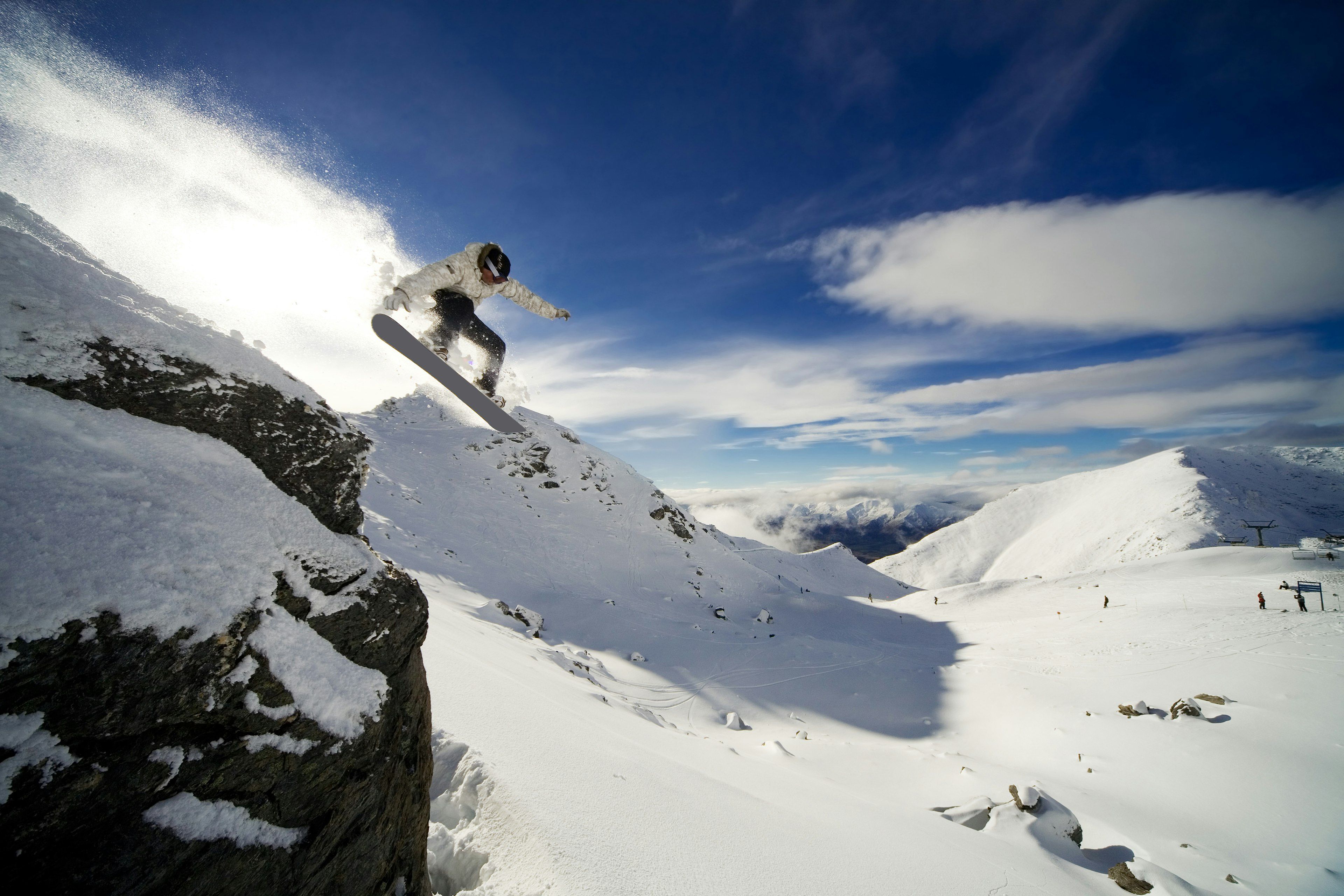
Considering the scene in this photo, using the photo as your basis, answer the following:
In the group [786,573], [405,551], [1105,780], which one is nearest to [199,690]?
[1105,780]

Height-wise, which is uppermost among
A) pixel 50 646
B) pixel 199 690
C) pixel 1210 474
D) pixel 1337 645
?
pixel 1210 474

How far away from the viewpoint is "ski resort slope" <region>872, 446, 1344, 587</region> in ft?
203

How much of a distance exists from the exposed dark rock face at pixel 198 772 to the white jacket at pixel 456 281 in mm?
5921

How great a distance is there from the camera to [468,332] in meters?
8.60

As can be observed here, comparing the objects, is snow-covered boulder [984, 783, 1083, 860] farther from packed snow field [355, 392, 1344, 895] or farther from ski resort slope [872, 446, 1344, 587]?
ski resort slope [872, 446, 1344, 587]

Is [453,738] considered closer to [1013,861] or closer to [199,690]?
[199,690]

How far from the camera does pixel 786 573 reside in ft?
135

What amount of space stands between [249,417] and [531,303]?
6.15 meters

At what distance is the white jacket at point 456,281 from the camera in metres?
7.19

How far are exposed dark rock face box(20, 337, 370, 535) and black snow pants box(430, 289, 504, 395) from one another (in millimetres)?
5206

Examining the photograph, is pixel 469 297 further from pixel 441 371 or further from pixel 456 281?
pixel 441 371

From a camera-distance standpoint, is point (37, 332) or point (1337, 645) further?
point (1337, 645)

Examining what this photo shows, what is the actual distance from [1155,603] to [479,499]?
39476 millimetres

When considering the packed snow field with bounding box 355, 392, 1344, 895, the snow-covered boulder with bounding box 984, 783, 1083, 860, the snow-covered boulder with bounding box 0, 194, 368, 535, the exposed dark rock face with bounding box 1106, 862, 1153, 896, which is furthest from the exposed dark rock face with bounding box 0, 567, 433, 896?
the exposed dark rock face with bounding box 1106, 862, 1153, 896
